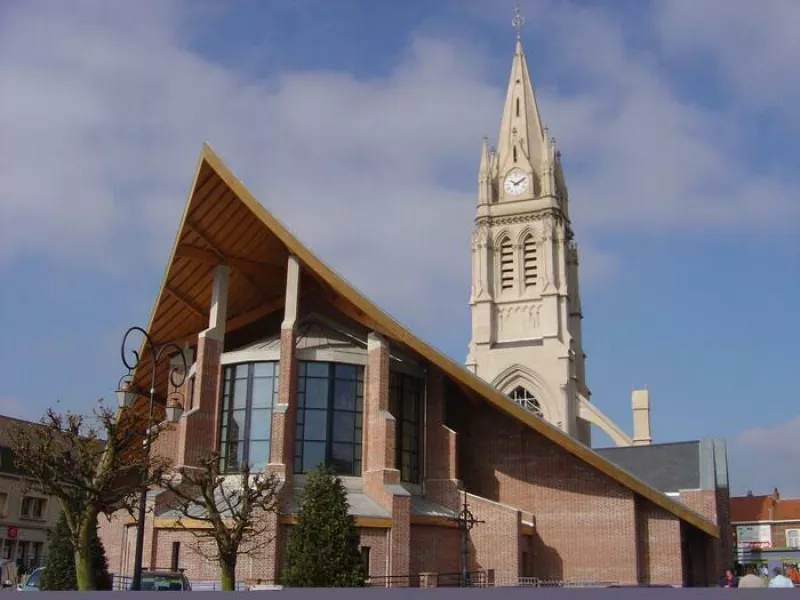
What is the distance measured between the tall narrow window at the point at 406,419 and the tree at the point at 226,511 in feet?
15.2

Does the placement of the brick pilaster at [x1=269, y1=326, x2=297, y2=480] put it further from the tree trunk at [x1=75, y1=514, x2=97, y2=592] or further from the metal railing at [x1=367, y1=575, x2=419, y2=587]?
the tree trunk at [x1=75, y1=514, x2=97, y2=592]

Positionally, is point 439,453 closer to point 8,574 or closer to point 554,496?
point 554,496

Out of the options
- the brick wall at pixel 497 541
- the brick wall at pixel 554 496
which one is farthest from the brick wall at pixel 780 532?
the brick wall at pixel 497 541

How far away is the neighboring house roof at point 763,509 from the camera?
6144 cm

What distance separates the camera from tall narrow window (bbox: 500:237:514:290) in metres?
67.9

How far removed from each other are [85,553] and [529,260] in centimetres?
5428

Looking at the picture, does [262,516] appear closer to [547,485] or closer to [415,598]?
[547,485]

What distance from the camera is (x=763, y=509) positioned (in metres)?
62.2

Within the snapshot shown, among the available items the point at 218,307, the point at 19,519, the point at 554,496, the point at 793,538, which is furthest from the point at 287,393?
the point at 793,538

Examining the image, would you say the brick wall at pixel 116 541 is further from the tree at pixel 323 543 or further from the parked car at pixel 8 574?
the tree at pixel 323 543

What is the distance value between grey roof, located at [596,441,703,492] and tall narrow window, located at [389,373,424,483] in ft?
22.1

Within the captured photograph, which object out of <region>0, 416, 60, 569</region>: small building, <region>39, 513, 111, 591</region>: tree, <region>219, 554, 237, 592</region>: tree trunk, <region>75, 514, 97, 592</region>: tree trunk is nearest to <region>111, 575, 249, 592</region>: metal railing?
<region>39, 513, 111, 591</region>: tree

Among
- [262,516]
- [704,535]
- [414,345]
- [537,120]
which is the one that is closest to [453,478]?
[414,345]

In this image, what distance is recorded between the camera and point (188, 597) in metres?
5.47
